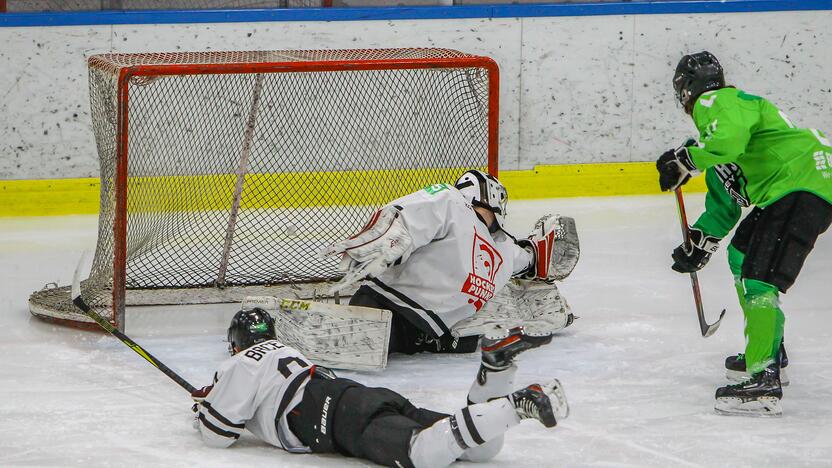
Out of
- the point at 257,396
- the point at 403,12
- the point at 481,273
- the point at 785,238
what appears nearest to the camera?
the point at 257,396

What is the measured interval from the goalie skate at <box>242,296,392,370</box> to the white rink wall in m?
2.76

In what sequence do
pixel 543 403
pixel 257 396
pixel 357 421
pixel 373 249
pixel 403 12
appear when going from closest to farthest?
pixel 543 403 < pixel 357 421 < pixel 257 396 < pixel 373 249 < pixel 403 12

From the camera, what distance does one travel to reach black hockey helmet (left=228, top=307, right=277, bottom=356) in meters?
3.46

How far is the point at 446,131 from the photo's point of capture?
17.9 feet

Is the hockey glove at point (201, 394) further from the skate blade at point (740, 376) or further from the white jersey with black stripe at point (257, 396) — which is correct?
the skate blade at point (740, 376)

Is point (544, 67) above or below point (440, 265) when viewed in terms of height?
above

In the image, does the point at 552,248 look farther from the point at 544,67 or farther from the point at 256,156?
the point at 544,67

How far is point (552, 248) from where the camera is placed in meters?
4.64

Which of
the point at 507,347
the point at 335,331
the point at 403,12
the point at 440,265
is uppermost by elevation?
the point at 403,12

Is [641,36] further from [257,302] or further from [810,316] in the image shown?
[257,302]

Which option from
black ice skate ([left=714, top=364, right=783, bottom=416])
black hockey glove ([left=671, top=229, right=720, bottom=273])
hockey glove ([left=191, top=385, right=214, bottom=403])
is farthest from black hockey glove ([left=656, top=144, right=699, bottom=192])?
hockey glove ([left=191, top=385, right=214, bottom=403])

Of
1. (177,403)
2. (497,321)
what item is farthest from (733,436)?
(177,403)

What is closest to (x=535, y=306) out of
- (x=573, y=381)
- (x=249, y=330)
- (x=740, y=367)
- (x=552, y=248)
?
(x=552, y=248)

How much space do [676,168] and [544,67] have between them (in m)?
3.43
